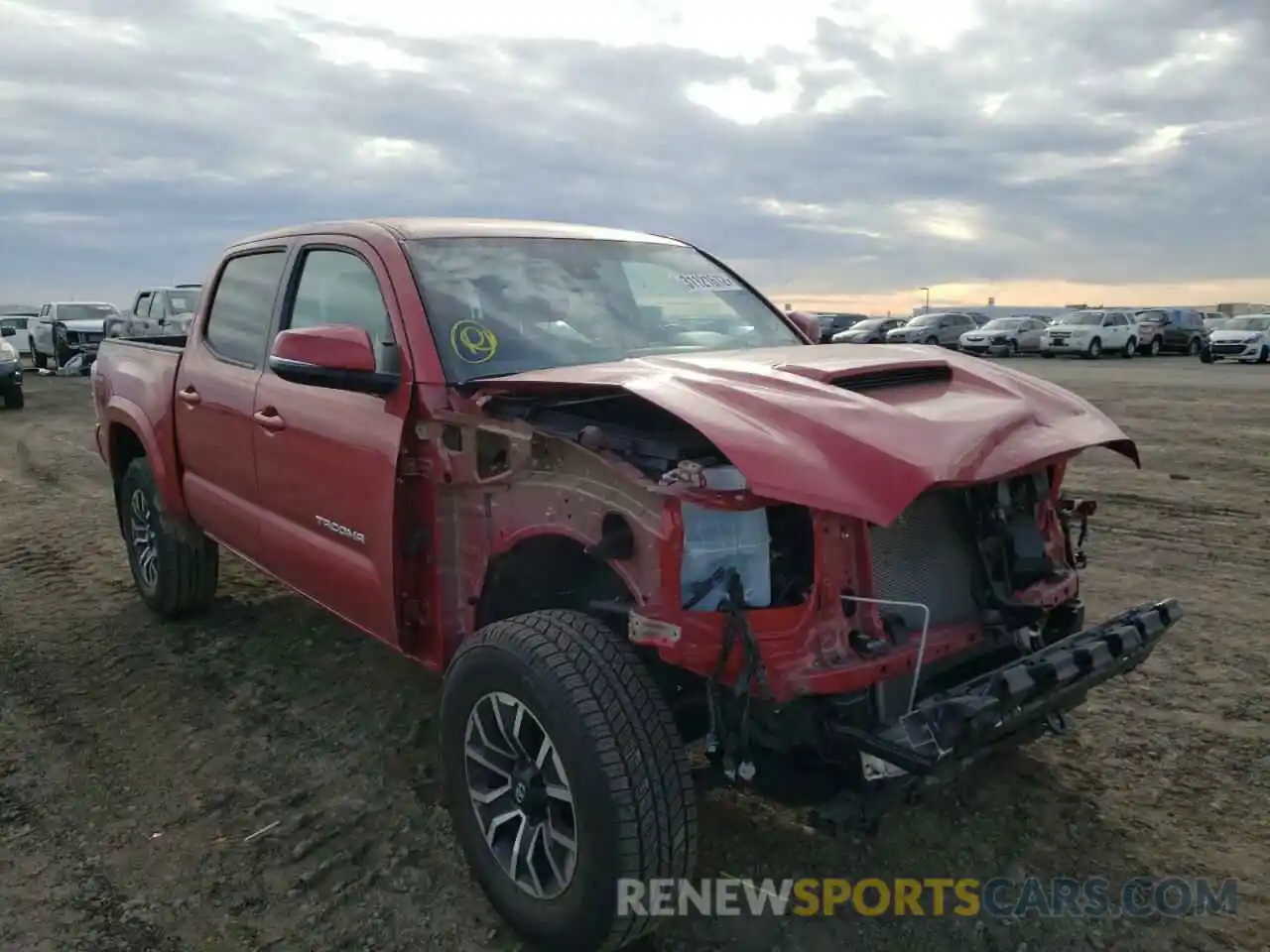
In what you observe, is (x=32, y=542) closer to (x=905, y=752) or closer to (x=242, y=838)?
(x=242, y=838)

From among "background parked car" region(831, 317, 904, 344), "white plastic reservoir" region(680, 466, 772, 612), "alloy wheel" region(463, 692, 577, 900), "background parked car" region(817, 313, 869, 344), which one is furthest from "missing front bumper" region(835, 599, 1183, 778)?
"background parked car" region(817, 313, 869, 344)

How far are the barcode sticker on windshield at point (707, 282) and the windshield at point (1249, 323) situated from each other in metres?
28.7

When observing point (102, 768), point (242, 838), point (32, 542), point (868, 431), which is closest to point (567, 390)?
point (868, 431)

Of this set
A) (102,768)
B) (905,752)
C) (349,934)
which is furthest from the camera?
(102,768)

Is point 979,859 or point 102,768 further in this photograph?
point 102,768

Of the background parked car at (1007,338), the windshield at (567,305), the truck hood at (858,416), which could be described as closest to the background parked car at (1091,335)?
the background parked car at (1007,338)

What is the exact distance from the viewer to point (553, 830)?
104 inches

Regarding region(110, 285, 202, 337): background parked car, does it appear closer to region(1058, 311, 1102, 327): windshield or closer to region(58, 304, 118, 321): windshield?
region(58, 304, 118, 321): windshield

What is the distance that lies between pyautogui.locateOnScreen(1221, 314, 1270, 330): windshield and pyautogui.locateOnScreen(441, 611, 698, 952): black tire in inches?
1209

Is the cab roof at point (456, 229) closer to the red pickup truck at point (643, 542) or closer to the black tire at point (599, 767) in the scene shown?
the red pickup truck at point (643, 542)

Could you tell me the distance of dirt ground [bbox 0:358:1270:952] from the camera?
2.85 meters

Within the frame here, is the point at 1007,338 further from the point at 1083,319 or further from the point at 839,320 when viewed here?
the point at 839,320

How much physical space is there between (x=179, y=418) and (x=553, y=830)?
330 centimetres

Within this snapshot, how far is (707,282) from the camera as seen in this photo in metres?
4.32
